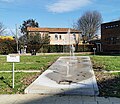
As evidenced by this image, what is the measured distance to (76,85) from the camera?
9289 millimetres

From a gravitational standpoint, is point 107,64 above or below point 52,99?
above

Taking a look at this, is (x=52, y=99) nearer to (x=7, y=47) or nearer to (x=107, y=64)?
(x=107, y=64)

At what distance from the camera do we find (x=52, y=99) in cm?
751

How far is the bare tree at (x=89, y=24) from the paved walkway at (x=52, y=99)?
66.1 m

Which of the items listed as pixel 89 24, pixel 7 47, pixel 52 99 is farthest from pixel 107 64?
pixel 89 24

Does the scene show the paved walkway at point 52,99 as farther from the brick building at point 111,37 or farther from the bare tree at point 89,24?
the bare tree at point 89,24

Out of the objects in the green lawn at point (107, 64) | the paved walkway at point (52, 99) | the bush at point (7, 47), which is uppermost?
the bush at point (7, 47)

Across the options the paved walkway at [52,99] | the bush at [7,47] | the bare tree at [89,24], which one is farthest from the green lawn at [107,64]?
the bare tree at [89,24]

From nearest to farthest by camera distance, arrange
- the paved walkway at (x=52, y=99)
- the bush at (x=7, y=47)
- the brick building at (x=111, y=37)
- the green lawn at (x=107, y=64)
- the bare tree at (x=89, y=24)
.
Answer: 1. the paved walkway at (x=52, y=99)
2. the green lawn at (x=107, y=64)
3. the bush at (x=7, y=47)
4. the brick building at (x=111, y=37)
5. the bare tree at (x=89, y=24)

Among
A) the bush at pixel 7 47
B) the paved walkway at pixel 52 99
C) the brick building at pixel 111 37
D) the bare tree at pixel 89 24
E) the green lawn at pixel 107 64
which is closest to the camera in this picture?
the paved walkway at pixel 52 99

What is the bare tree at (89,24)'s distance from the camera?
73562 mm

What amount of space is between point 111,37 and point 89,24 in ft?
74.8

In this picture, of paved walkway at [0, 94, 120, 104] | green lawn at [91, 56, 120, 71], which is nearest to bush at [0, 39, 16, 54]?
green lawn at [91, 56, 120, 71]

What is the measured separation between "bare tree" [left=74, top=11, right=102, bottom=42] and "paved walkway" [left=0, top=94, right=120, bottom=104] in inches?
2601
